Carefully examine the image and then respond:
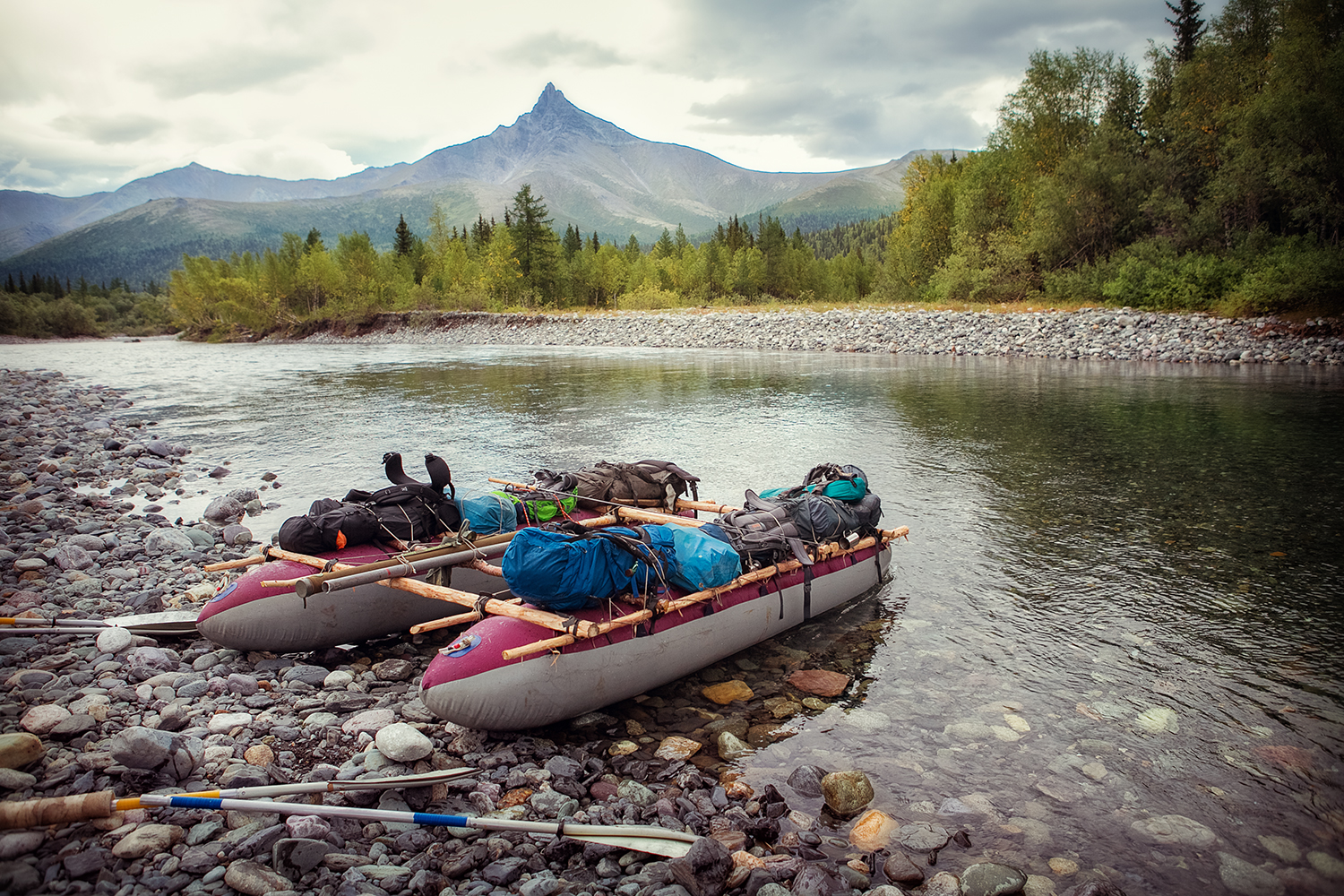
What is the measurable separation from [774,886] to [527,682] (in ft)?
8.22

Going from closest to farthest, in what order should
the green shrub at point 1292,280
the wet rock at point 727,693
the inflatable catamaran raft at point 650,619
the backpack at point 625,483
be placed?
the inflatable catamaran raft at point 650,619, the wet rock at point 727,693, the backpack at point 625,483, the green shrub at point 1292,280

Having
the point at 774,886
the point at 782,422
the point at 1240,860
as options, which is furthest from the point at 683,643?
the point at 782,422

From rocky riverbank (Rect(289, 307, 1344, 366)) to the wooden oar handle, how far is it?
39.9 metres

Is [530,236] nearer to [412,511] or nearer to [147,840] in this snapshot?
[412,511]

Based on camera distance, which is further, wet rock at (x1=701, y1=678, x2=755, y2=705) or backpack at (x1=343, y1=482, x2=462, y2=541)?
backpack at (x1=343, y1=482, x2=462, y2=541)

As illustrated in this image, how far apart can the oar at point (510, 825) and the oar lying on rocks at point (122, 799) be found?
10 cm

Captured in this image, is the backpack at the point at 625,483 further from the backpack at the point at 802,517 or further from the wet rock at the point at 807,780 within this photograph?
the wet rock at the point at 807,780

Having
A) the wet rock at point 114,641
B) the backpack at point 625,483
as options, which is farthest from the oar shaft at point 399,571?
the backpack at point 625,483

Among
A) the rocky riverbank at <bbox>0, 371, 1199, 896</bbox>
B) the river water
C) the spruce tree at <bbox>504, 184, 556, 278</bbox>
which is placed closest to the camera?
the rocky riverbank at <bbox>0, 371, 1199, 896</bbox>

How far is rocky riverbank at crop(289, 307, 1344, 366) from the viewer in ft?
105

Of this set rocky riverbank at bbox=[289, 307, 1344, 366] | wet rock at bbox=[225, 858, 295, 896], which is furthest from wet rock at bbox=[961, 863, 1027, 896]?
rocky riverbank at bbox=[289, 307, 1344, 366]

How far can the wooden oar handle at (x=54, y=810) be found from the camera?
159 inches

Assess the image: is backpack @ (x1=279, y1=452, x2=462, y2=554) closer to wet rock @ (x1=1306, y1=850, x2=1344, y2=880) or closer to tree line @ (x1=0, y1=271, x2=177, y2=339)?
wet rock @ (x1=1306, y1=850, x2=1344, y2=880)

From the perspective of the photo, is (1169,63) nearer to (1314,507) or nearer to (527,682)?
(1314,507)
